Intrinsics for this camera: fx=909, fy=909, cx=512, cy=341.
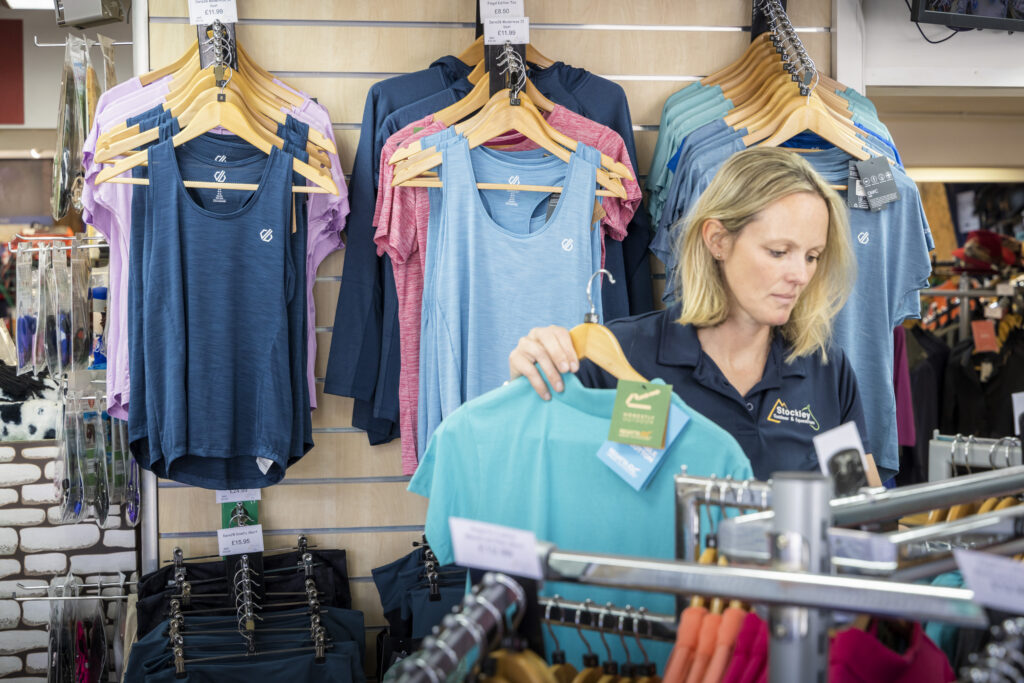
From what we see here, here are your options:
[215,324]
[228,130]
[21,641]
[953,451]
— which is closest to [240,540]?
[215,324]

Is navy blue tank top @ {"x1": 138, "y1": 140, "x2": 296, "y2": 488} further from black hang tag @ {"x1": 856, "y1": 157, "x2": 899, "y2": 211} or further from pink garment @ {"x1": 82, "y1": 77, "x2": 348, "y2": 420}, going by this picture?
black hang tag @ {"x1": 856, "y1": 157, "x2": 899, "y2": 211}

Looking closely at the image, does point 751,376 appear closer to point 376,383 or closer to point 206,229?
point 376,383

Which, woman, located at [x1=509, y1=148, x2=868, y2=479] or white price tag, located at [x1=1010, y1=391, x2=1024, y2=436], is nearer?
white price tag, located at [x1=1010, y1=391, x2=1024, y2=436]

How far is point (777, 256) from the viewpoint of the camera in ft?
5.85

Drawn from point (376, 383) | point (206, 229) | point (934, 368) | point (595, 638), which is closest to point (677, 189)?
point (376, 383)

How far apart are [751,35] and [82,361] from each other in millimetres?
2399

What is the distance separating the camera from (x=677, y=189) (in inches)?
100

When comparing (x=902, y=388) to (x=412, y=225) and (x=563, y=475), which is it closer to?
(x=412, y=225)

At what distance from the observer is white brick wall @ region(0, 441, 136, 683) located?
9.75 ft

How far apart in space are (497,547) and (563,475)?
25.2 inches

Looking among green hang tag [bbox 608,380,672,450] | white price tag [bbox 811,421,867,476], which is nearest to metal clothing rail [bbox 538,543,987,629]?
white price tag [bbox 811,421,867,476]

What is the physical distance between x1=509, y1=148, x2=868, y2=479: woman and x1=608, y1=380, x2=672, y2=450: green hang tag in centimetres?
21

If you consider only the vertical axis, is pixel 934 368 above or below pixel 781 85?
below

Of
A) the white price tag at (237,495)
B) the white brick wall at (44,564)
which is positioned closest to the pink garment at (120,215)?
the white price tag at (237,495)
